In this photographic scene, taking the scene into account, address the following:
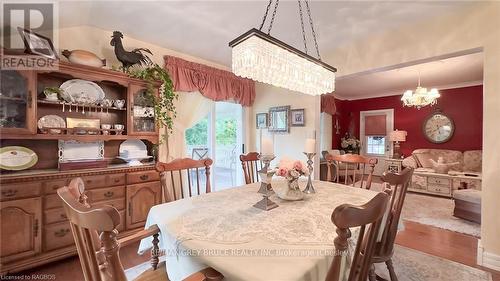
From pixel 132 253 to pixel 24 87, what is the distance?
1.88 metres

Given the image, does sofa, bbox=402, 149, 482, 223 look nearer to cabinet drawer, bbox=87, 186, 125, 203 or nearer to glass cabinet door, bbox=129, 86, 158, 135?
glass cabinet door, bbox=129, 86, 158, 135

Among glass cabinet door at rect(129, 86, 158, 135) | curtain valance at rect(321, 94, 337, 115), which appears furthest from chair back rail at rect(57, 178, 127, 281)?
curtain valance at rect(321, 94, 337, 115)

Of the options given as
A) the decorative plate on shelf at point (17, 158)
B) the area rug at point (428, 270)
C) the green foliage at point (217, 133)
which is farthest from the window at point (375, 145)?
the decorative plate on shelf at point (17, 158)

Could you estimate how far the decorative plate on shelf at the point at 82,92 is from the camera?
7.54ft

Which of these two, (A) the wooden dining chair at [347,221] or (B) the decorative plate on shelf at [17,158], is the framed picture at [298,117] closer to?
(A) the wooden dining chair at [347,221]

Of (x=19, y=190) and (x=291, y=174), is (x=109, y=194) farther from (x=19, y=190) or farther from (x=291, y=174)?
(x=291, y=174)

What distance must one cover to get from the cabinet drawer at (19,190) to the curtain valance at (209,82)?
1862 mm

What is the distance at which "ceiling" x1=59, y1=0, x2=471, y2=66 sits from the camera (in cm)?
207

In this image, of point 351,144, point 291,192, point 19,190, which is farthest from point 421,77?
point 19,190

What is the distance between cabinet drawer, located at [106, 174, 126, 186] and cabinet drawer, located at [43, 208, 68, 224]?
→ 0.44 metres

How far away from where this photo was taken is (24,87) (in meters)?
2.00

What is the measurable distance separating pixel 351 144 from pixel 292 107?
3665 millimetres

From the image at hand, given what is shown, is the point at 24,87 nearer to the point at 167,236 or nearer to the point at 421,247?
the point at 167,236

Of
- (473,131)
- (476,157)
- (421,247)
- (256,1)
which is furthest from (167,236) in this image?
(473,131)
